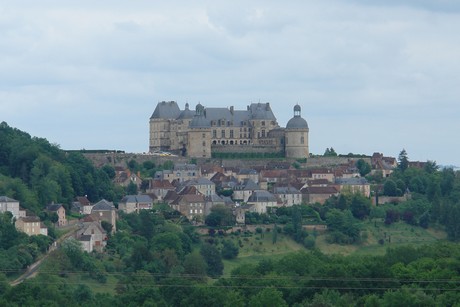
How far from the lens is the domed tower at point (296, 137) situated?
450ft

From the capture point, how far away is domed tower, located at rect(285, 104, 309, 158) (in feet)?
450

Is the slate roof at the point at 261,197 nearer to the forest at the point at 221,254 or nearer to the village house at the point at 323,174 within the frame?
the forest at the point at 221,254

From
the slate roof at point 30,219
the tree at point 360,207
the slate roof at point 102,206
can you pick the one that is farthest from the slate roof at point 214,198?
the slate roof at point 30,219

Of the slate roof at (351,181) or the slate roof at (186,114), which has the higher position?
the slate roof at (186,114)

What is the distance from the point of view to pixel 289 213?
405ft

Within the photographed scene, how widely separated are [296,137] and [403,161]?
10.1 meters

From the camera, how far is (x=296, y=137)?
138 m

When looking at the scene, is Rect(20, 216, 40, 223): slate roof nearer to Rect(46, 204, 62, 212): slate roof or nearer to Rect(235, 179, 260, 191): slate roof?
Rect(46, 204, 62, 212): slate roof

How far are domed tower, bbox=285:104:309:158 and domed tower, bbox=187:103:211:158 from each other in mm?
6274

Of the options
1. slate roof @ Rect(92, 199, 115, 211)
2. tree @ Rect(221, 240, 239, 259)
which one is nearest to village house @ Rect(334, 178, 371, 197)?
tree @ Rect(221, 240, 239, 259)

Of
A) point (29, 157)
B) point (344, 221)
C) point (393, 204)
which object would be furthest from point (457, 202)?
point (29, 157)

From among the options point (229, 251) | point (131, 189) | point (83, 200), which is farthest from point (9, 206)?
point (131, 189)

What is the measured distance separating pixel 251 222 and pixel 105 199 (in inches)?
396

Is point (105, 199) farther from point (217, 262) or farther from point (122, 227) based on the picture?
point (217, 262)
